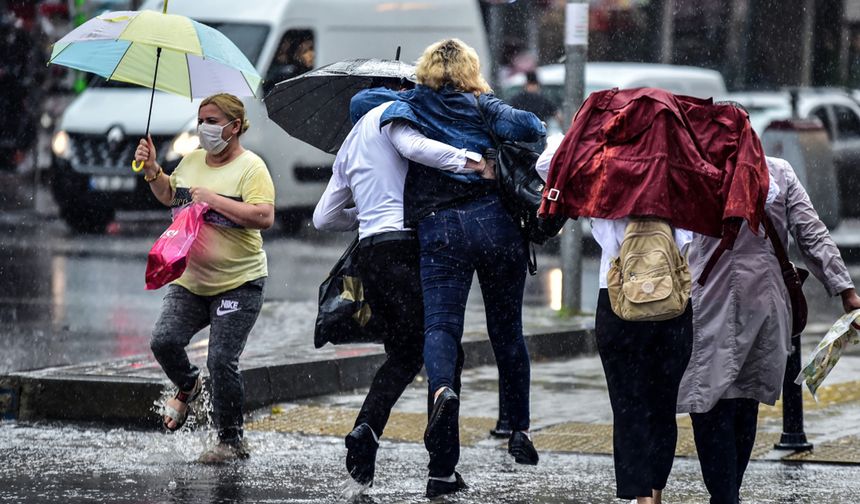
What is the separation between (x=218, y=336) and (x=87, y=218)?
1185 centimetres

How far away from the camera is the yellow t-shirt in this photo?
7.20 meters

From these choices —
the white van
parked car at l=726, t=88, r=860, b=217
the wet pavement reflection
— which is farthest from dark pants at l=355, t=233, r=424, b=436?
parked car at l=726, t=88, r=860, b=217

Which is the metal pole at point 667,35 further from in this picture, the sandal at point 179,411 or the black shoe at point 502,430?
the sandal at point 179,411

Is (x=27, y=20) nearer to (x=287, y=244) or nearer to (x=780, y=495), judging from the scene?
(x=287, y=244)

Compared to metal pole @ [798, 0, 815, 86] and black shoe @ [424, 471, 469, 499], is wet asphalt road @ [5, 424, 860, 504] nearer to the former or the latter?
black shoe @ [424, 471, 469, 499]

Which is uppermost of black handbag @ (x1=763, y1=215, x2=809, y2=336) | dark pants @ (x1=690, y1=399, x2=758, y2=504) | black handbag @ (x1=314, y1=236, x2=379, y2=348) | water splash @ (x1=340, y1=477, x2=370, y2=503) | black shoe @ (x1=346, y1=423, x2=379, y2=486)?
black handbag @ (x1=763, y1=215, x2=809, y2=336)

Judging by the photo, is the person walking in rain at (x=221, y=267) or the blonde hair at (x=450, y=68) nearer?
the blonde hair at (x=450, y=68)

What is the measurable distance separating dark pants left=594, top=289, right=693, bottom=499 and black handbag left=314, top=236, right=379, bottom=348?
128 centimetres

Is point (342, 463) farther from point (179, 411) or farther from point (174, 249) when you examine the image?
point (174, 249)

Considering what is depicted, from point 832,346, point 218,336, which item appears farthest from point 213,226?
point 832,346

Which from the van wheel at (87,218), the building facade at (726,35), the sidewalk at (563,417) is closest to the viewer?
the sidewalk at (563,417)

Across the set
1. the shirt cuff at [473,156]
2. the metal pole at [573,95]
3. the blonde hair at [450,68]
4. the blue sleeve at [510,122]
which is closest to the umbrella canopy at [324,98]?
the blonde hair at [450,68]

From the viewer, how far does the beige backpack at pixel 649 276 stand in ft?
17.8

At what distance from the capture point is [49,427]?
811 cm
